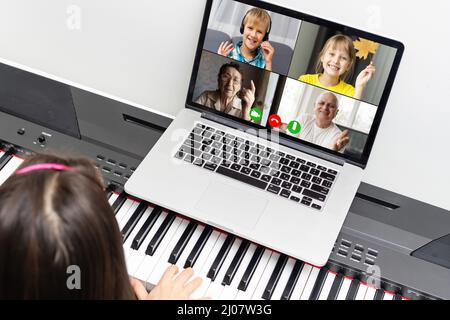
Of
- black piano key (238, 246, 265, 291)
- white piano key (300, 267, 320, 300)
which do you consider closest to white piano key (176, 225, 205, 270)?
black piano key (238, 246, 265, 291)

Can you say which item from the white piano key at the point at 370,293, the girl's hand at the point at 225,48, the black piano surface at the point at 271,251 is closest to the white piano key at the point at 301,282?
the black piano surface at the point at 271,251

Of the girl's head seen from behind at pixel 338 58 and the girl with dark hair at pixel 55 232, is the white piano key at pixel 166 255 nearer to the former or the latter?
the girl with dark hair at pixel 55 232

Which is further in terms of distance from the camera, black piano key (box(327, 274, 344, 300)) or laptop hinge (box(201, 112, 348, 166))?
laptop hinge (box(201, 112, 348, 166))

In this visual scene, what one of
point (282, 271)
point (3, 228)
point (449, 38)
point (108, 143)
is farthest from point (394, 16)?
point (3, 228)

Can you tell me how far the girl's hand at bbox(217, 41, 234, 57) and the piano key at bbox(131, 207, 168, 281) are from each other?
0.35m

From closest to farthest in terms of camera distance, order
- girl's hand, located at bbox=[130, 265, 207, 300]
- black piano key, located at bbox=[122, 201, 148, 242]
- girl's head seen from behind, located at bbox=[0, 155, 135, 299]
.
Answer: girl's head seen from behind, located at bbox=[0, 155, 135, 299], girl's hand, located at bbox=[130, 265, 207, 300], black piano key, located at bbox=[122, 201, 148, 242]

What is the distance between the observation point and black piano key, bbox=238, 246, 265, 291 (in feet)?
3.58

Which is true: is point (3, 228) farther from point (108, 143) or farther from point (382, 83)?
point (382, 83)

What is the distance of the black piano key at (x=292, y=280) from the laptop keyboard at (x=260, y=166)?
0.38ft

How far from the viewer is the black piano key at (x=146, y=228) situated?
1.15m

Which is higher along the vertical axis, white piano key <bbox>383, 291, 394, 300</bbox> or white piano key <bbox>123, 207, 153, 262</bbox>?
white piano key <bbox>383, 291, 394, 300</bbox>

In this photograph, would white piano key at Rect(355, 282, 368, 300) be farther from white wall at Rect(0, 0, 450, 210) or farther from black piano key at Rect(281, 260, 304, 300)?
white wall at Rect(0, 0, 450, 210)
